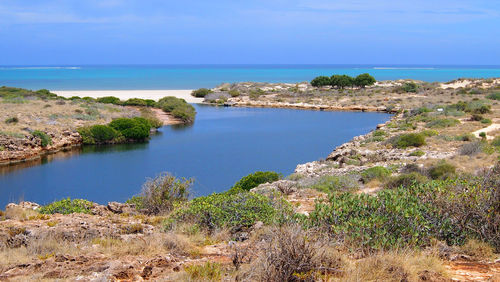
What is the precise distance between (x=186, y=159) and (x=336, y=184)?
13.5m

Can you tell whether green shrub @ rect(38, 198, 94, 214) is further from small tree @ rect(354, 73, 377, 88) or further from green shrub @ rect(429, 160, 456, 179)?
small tree @ rect(354, 73, 377, 88)

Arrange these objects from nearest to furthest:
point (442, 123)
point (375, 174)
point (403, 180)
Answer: point (403, 180)
point (375, 174)
point (442, 123)

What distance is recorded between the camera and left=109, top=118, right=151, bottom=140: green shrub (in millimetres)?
31078

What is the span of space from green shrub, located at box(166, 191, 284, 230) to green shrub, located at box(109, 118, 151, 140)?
2355 cm

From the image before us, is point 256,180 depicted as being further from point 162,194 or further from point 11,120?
point 11,120

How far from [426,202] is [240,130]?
30006mm

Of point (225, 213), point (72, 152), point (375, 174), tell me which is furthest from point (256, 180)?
point (72, 152)

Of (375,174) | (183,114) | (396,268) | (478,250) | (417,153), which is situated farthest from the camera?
(183,114)

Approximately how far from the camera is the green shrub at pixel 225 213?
7992mm

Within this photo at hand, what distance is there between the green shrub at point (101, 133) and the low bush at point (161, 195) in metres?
19.7

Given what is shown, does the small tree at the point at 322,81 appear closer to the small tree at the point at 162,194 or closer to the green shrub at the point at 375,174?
the green shrub at the point at 375,174

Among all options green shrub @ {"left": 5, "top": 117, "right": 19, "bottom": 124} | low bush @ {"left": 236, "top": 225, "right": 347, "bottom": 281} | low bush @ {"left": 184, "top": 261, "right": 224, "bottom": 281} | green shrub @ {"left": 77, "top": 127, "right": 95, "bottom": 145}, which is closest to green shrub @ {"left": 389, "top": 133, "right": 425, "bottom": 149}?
low bush @ {"left": 236, "top": 225, "right": 347, "bottom": 281}

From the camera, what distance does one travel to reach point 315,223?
645 centimetres

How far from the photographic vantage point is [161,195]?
11430 millimetres
